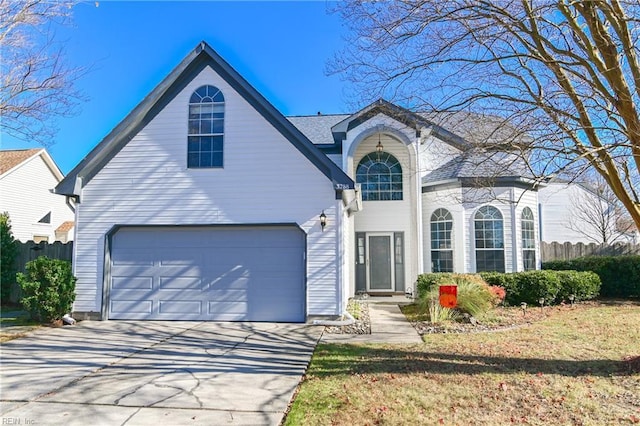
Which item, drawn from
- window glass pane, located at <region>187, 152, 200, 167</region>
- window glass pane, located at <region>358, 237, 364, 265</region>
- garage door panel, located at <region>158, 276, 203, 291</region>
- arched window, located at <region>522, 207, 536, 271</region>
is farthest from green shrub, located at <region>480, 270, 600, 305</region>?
window glass pane, located at <region>187, 152, 200, 167</region>

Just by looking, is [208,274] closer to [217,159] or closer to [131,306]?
[131,306]

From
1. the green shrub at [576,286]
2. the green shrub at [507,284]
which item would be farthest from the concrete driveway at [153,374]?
the green shrub at [576,286]

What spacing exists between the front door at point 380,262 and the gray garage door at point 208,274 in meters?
5.69

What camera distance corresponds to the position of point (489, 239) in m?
14.6

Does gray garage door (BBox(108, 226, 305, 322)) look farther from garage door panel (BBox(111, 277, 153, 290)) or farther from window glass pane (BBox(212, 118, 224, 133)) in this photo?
window glass pane (BBox(212, 118, 224, 133))

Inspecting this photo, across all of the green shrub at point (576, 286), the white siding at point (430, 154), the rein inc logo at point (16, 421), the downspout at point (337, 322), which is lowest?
the rein inc logo at point (16, 421)

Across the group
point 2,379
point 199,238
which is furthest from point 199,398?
point 199,238

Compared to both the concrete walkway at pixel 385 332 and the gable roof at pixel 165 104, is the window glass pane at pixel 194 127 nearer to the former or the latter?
the gable roof at pixel 165 104

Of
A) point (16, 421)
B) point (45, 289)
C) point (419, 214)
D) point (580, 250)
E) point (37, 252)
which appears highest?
point (419, 214)

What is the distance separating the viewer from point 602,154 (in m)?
6.56

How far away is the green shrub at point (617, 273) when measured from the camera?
14.3m

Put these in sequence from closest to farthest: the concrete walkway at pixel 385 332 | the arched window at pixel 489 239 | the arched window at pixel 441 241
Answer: the concrete walkway at pixel 385 332, the arched window at pixel 489 239, the arched window at pixel 441 241

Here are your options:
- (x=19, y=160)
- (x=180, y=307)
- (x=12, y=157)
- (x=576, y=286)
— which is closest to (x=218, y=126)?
(x=180, y=307)

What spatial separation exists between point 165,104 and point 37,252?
6.51 meters
